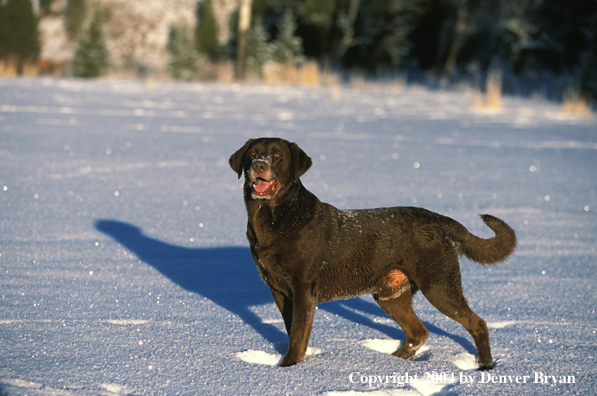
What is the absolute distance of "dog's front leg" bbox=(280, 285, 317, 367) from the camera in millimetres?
3209

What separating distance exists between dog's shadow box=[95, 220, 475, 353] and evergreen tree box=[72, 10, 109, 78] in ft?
98.8

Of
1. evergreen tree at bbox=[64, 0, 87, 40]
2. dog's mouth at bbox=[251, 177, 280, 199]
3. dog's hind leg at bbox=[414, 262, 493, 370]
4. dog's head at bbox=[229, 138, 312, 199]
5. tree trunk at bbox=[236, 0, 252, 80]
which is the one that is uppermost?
evergreen tree at bbox=[64, 0, 87, 40]

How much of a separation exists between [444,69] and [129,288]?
38133mm

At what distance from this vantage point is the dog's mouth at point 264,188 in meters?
3.25

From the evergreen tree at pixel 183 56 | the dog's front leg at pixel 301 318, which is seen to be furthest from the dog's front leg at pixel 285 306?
the evergreen tree at pixel 183 56

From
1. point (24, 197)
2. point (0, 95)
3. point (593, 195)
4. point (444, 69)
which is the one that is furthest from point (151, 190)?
point (444, 69)

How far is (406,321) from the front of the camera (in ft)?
11.9

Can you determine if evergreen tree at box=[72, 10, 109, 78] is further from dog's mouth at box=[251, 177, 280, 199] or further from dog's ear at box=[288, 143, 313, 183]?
dog's mouth at box=[251, 177, 280, 199]

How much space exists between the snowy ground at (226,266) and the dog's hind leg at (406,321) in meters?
0.10

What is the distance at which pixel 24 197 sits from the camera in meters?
7.10

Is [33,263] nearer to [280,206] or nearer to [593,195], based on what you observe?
[280,206]

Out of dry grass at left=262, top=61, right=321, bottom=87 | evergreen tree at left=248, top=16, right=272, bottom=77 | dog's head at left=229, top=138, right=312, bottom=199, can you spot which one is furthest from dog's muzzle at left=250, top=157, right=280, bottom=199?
evergreen tree at left=248, top=16, right=272, bottom=77

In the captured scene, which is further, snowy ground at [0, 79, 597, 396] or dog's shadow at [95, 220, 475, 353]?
dog's shadow at [95, 220, 475, 353]

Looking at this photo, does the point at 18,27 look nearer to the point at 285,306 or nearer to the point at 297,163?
the point at 297,163
